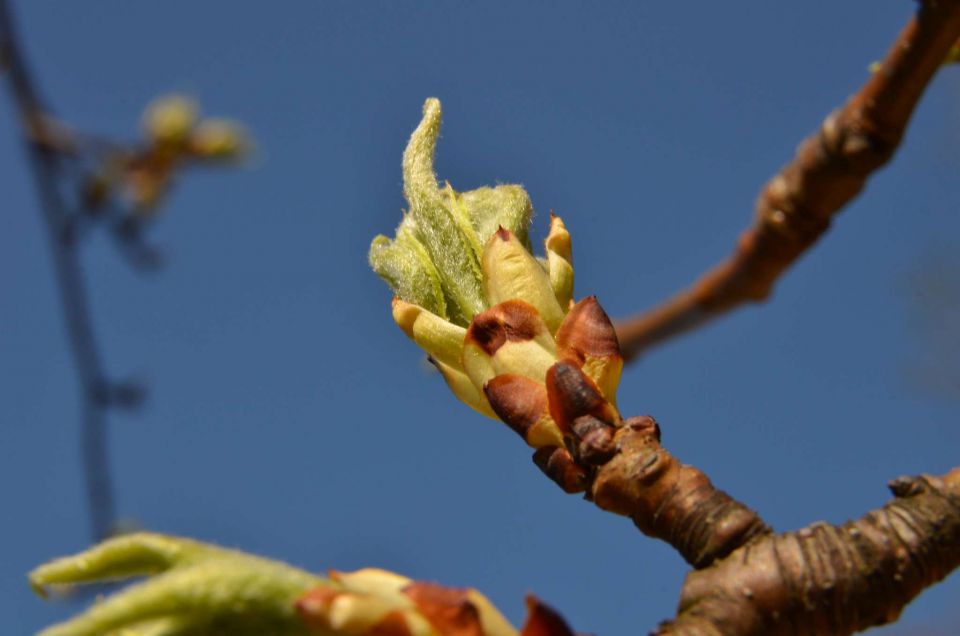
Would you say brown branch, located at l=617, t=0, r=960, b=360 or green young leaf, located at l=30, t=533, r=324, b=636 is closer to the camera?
green young leaf, located at l=30, t=533, r=324, b=636

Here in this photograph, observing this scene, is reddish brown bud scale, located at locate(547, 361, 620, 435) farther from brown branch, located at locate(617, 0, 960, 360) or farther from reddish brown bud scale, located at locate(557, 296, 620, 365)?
brown branch, located at locate(617, 0, 960, 360)

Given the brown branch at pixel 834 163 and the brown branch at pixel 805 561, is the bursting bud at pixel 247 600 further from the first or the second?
the brown branch at pixel 834 163

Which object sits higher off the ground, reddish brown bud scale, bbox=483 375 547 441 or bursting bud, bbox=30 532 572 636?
reddish brown bud scale, bbox=483 375 547 441

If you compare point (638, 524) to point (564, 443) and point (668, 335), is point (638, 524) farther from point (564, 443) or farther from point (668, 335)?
point (668, 335)

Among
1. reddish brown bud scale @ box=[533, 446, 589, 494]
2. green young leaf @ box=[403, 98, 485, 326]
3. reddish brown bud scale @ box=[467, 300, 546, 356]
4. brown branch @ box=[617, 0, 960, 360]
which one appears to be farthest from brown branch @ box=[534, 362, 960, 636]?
brown branch @ box=[617, 0, 960, 360]

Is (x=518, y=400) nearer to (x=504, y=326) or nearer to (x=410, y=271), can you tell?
(x=504, y=326)

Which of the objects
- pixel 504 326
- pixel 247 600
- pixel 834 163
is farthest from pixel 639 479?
pixel 834 163

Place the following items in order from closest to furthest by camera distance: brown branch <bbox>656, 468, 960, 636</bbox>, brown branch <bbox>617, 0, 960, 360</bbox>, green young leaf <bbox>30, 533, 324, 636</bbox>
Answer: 1. green young leaf <bbox>30, 533, 324, 636</bbox>
2. brown branch <bbox>656, 468, 960, 636</bbox>
3. brown branch <bbox>617, 0, 960, 360</bbox>
